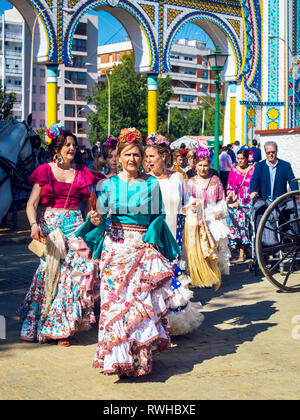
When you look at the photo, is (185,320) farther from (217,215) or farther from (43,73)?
(43,73)

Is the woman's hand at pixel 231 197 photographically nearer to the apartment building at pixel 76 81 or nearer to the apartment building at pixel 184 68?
the apartment building at pixel 76 81

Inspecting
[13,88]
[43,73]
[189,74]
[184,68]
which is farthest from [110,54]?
[13,88]

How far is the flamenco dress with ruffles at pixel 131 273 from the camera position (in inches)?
181

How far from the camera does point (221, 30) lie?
23.7 m

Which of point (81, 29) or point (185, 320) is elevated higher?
point (81, 29)

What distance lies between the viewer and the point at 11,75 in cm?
8831

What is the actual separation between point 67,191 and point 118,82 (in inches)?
1864

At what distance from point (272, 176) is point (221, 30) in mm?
16314

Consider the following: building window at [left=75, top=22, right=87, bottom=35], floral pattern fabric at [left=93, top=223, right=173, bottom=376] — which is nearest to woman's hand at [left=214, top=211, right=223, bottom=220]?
floral pattern fabric at [left=93, top=223, right=173, bottom=376]

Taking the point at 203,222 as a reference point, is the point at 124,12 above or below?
above

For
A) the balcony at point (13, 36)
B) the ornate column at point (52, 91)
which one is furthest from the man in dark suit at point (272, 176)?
the balcony at point (13, 36)

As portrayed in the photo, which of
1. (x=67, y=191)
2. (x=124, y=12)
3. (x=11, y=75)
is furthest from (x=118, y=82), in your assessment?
(x=67, y=191)

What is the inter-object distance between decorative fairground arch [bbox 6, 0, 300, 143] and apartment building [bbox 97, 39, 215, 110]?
252 ft
